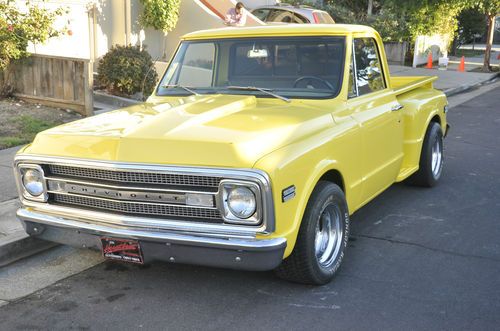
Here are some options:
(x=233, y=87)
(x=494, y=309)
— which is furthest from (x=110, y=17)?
(x=494, y=309)

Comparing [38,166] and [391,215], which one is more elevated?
[38,166]

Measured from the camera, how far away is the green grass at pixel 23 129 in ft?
26.1

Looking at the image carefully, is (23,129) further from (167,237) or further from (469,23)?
(469,23)

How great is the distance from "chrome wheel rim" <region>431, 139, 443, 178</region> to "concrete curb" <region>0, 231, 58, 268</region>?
4328mm

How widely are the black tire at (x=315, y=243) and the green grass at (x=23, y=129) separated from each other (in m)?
5.10

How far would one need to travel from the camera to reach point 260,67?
516cm

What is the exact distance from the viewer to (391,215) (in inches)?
234

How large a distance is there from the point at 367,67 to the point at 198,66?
1.53 meters

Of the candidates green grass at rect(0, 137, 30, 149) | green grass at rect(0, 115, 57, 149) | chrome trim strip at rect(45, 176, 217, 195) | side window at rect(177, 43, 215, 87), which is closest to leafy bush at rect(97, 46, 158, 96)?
green grass at rect(0, 115, 57, 149)

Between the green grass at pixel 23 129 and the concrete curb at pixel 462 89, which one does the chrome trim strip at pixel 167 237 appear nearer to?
the green grass at pixel 23 129

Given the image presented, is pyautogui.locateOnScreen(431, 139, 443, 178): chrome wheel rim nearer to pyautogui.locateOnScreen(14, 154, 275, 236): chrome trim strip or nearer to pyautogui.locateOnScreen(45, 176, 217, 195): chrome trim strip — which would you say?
pyautogui.locateOnScreen(14, 154, 275, 236): chrome trim strip

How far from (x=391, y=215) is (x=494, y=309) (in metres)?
2.07

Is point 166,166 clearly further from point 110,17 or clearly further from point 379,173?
point 110,17

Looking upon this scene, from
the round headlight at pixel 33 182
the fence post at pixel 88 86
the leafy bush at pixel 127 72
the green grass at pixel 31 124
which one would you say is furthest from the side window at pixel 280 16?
the round headlight at pixel 33 182
